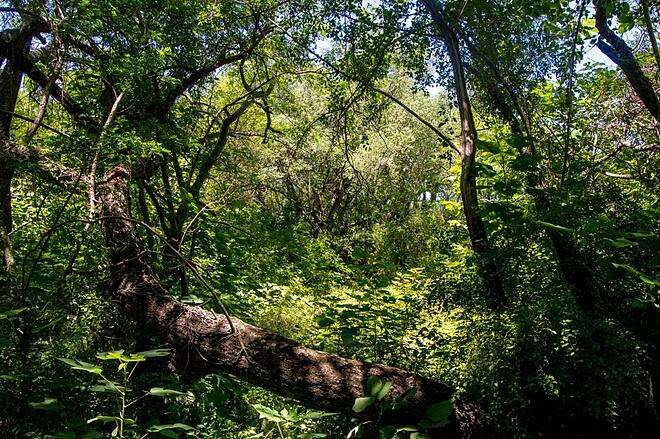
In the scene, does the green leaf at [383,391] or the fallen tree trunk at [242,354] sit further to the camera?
the fallen tree trunk at [242,354]

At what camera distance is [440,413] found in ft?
6.11

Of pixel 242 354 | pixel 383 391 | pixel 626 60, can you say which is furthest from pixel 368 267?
pixel 383 391

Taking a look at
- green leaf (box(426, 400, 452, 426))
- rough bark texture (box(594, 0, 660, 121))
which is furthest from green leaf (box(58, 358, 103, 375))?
rough bark texture (box(594, 0, 660, 121))

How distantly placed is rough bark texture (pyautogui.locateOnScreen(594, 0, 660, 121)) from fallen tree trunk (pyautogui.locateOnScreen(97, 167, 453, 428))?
2.69 meters

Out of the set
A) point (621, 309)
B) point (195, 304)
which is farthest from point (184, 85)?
point (621, 309)

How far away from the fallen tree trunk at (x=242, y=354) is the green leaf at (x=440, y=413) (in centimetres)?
104

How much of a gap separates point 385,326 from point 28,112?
505 cm

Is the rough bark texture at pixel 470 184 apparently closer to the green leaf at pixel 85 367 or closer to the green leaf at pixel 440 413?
the green leaf at pixel 440 413

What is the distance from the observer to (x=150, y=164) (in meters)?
5.21

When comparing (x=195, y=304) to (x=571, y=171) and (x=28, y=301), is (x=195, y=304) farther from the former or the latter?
(x=571, y=171)

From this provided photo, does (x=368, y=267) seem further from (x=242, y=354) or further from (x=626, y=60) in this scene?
(x=626, y=60)

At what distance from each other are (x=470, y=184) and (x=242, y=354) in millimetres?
2048

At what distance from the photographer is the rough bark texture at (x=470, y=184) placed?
3.25m

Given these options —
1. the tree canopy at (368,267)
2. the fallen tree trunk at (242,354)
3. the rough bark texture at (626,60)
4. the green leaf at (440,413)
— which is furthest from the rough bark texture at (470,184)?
the green leaf at (440,413)
